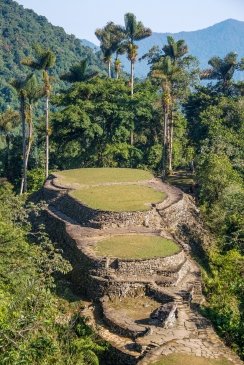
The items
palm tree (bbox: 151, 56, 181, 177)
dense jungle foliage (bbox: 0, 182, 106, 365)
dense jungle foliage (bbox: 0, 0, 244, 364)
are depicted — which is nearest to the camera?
dense jungle foliage (bbox: 0, 182, 106, 365)

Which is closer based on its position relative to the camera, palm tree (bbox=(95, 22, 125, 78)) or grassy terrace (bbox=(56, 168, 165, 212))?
grassy terrace (bbox=(56, 168, 165, 212))

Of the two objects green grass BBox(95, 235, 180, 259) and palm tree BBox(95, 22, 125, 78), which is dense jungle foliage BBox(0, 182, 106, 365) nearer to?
green grass BBox(95, 235, 180, 259)

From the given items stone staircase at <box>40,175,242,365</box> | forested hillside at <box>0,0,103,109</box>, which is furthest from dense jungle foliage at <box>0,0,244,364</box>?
forested hillside at <box>0,0,103,109</box>

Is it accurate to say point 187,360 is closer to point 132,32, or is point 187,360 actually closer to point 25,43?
point 132,32

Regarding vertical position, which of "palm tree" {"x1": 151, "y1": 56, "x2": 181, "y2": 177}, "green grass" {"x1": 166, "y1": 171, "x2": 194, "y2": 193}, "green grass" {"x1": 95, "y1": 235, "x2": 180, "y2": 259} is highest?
"palm tree" {"x1": 151, "y1": 56, "x2": 181, "y2": 177}

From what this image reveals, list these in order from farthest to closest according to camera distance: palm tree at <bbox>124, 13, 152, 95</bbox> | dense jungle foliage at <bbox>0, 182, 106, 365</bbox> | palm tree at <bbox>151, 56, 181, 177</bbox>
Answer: palm tree at <bbox>124, 13, 152, 95</bbox> → palm tree at <bbox>151, 56, 181, 177</bbox> → dense jungle foliage at <bbox>0, 182, 106, 365</bbox>

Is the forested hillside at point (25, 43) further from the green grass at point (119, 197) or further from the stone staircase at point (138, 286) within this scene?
the stone staircase at point (138, 286)
